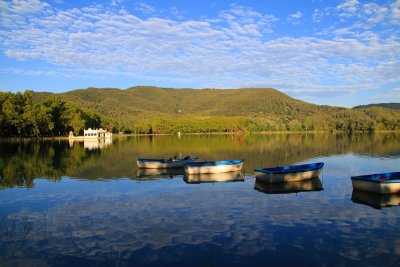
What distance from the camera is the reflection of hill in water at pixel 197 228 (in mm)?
14844

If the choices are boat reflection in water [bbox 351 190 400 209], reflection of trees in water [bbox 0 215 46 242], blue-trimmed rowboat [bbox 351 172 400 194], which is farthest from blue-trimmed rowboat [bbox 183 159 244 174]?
reflection of trees in water [bbox 0 215 46 242]

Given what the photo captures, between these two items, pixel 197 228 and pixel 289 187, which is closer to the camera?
pixel 197 228

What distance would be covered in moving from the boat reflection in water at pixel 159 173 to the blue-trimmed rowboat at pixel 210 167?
226cm

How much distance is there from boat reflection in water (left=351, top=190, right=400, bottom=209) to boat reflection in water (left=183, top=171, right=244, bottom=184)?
11242 mm

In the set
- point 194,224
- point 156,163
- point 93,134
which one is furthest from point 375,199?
point 93,134

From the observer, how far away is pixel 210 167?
1519 inches

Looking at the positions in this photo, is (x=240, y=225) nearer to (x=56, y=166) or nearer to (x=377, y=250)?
(x=377, y=250)

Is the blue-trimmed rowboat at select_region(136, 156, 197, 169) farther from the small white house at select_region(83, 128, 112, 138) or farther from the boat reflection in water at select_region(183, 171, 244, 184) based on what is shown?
the small white house at select_region(83, 128, 112, 138)

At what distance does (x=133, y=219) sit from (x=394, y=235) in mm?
13276

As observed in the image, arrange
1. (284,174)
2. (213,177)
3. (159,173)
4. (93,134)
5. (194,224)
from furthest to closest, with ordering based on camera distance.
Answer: (93,134) → (159,173) → (213,177) → (284,174) → (194,224)

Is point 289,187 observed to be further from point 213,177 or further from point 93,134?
point 93,134

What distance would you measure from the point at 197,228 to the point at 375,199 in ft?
47.6

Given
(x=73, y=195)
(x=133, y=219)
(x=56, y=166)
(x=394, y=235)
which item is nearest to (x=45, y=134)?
(x=56, y=166)

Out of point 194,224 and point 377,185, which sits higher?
point 377,185
